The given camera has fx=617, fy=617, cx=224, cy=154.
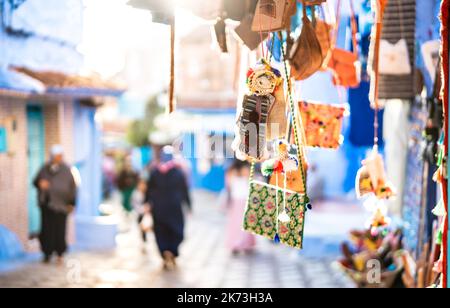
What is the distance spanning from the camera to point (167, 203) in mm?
9492

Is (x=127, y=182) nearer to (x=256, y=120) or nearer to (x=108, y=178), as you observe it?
(x=108, y=178)

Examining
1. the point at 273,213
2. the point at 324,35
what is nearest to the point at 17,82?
the point at 324,35

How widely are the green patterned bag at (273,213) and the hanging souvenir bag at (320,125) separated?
28.8 inches

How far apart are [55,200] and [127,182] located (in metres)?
4.65

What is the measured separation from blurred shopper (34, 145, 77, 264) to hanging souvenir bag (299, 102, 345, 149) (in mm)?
5627

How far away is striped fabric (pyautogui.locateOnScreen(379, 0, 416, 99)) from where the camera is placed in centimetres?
520

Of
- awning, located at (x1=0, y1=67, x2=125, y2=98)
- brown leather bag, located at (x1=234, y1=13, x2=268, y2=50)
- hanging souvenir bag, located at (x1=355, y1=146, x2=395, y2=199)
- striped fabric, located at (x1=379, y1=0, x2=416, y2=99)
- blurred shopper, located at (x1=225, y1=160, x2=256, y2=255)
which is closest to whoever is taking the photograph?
brown leather bag, located at (x1=234, y1=13, x2=268, y2=50)

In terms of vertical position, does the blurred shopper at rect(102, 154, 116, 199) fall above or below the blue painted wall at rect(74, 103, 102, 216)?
below

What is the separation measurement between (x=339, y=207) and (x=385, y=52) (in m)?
10.5

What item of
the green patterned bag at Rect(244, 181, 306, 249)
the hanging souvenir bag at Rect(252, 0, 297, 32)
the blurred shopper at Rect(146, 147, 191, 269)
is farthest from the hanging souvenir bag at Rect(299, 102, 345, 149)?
the blurred shopper at Rect(146, 147, 191, 269)

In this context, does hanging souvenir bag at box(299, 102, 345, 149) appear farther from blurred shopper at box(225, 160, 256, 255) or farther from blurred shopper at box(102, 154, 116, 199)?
blurred shopper at box(102, 154, 116, 199)

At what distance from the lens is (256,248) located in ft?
36.9

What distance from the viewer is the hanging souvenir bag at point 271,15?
3602 millimetres

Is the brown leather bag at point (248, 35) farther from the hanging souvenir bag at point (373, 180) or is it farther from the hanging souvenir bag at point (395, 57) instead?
the hanging souvenir bag at point (395, 57)
